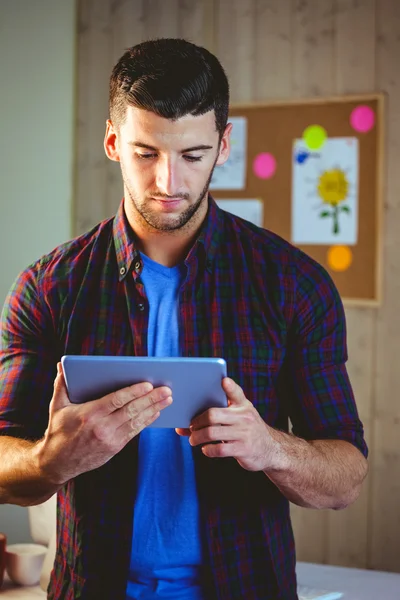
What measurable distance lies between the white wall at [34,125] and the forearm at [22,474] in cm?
244

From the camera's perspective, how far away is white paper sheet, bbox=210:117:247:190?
134 inches

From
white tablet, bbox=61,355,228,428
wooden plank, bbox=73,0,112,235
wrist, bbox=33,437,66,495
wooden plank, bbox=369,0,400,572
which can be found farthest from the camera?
wooden plank, bbox=73,0,112,235

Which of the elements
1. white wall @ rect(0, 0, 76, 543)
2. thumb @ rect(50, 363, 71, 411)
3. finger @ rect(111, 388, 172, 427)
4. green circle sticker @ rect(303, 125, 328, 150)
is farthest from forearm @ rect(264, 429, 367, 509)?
white wall @ rect(0, 0, 76, 543)

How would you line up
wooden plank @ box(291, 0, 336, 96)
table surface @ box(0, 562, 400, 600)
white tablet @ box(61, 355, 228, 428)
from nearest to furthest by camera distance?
white tablet @ box(61, 355, 228, 428)
table surface @ box(0, 562, 400, 600)
wooden plank @ box(291, 0, 336, 96)

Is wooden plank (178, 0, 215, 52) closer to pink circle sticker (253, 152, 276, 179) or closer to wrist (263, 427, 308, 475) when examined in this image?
pink circle sticker (253, 152, 276, 179)

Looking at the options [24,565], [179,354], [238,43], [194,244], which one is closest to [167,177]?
[194,244]

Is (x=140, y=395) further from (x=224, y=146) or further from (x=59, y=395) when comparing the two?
(x=224, y=146)

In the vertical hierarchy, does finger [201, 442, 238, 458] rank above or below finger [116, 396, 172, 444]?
below

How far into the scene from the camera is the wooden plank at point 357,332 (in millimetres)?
3166

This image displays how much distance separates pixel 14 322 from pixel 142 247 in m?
0.27

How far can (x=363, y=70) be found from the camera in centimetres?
317

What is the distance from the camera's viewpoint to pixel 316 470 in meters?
1.30

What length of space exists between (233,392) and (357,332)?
2.17m

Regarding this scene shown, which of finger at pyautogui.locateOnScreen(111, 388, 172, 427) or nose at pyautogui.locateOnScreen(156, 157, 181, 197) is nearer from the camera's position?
finger at pyautogui.locateOnScreen(111, 388, 172, 427)
